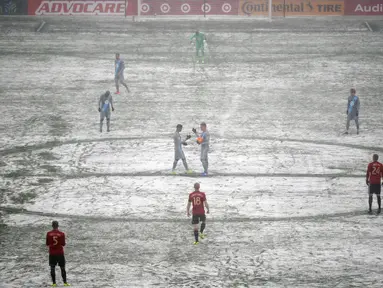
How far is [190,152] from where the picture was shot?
92.0 feet

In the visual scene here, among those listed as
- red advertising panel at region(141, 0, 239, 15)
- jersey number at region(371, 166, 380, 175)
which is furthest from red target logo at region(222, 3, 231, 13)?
jersey number at region(371, 166, 380, 175)

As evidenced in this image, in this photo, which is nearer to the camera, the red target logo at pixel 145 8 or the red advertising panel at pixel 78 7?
the red target logo at pixel 145 8

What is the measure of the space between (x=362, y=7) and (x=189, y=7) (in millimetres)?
9625

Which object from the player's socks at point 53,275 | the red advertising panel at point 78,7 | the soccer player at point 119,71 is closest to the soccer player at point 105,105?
the soccer player at point 119,71

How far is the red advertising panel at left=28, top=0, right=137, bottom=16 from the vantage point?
159 ft

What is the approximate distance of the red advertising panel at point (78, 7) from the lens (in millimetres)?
48500

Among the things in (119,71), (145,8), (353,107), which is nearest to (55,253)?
(353,107)

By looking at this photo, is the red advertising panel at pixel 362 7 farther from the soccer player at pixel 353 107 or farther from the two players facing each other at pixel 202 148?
the two players facing each other at pixel 202 148

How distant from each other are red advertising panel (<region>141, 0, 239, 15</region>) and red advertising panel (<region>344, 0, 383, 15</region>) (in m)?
6.34

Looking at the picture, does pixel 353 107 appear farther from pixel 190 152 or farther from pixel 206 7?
pixel 206 7

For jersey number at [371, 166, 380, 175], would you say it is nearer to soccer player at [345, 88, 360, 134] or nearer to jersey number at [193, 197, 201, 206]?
jersey number at [193, 197, 201, 206]

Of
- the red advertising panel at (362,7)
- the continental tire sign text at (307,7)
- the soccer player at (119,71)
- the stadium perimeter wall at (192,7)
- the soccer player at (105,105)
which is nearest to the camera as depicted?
the soccer player at (105,105)

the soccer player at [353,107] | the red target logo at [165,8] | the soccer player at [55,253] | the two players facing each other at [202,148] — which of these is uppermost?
the red target logo at [165,8]

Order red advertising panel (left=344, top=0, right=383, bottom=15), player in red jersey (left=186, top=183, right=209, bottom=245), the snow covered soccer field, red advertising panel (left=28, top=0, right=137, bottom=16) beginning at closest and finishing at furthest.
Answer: the snow covered soccer field, player in red jersey (left=186, top=183, right=209, bottom=245), red advertising panel (left=344, top=0, right=383, bottom=15), red advertising panel (left=28, top=0, right=137, bottom=16)
